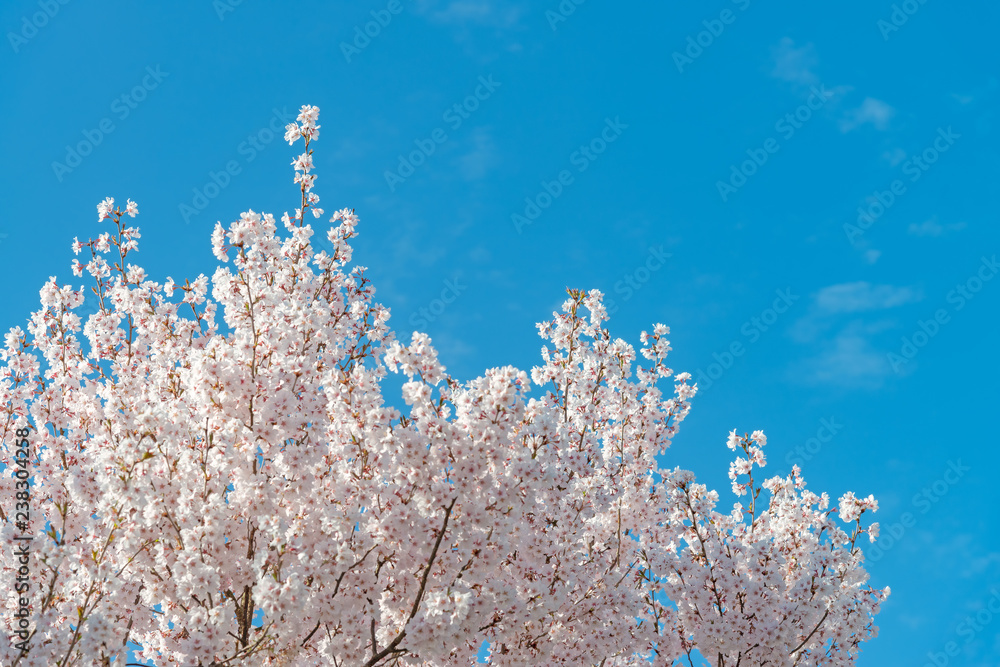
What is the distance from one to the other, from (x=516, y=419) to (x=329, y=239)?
163 inches

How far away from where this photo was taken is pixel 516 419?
8.61 metres

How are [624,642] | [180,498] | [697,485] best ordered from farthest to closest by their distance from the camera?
[697,485] < [624,642] < [180,498]

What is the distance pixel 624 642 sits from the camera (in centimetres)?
1096

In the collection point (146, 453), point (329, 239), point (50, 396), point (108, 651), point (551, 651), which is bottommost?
point (108, 651)

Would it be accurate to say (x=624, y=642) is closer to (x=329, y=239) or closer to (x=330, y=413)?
(x=330, y=413)

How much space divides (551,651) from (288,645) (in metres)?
3.41

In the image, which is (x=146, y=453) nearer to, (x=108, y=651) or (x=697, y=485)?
(x=108, y=651)

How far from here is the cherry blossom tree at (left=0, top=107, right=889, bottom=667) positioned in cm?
841

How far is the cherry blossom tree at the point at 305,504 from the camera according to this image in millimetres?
8406

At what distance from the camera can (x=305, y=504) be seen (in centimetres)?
897

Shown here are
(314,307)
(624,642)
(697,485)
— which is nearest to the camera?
(314,307)

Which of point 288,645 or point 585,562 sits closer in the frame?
point 288,645

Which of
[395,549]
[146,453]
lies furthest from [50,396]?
[395,549]

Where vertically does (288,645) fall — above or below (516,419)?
below
